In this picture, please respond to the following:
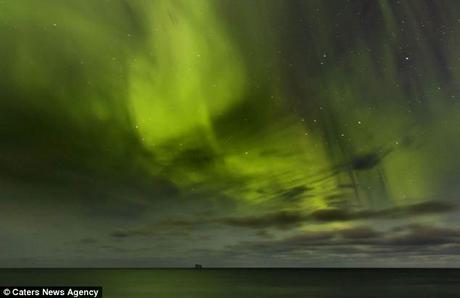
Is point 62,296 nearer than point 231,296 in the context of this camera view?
Yes

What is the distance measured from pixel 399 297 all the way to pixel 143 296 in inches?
2233

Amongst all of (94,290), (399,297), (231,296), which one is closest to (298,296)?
(231,296)

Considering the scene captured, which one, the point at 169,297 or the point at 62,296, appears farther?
the point at 169,297

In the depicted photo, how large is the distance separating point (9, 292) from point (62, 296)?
103 inches

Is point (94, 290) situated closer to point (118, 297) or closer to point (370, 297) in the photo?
point (118, 297)

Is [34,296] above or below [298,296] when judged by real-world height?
below

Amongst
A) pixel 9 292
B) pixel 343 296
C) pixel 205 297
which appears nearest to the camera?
pixel 9 292

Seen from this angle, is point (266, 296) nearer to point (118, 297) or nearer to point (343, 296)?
point (343, 296)

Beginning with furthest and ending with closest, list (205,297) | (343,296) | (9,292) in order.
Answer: (343,296) → (205,297) → (9,292)

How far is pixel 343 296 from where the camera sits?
96.3 m

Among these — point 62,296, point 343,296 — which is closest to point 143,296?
point 343,296

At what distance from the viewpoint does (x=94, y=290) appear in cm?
2278

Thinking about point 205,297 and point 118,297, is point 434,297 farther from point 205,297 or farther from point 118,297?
point 118,297

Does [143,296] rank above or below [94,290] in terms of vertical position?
above
